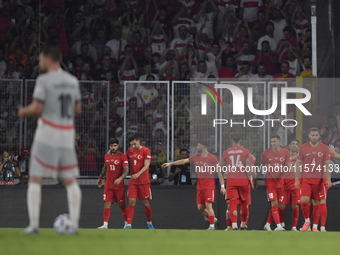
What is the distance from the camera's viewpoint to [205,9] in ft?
48.5

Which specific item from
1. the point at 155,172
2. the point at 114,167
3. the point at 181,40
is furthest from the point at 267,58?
the point at 114,167

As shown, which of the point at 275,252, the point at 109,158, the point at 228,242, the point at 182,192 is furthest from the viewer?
the point at 182,192

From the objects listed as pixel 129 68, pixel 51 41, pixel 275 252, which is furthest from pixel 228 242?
pixel 51 41

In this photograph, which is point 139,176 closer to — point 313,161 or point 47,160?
point 313,161

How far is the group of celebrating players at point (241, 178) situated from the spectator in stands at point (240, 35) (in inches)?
136

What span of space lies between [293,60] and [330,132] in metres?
2.56

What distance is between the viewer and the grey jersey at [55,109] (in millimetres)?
4922

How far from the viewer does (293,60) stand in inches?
551

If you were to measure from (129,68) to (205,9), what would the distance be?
2.73 meters

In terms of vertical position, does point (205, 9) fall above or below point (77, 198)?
above

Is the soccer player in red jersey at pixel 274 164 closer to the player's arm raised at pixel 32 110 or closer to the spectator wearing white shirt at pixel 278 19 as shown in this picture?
the spectator wearing white shirt at pixel 278 19

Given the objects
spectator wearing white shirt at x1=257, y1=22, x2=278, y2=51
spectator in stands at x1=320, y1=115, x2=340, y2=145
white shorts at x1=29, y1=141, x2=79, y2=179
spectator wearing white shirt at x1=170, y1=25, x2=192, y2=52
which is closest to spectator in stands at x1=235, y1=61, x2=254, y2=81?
spectator wearing white shirt at x1=257, y1=22, x2=278, y2=51

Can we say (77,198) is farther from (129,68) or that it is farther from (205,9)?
(205,9)

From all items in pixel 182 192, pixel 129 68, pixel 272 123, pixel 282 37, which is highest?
pixel 282 37
